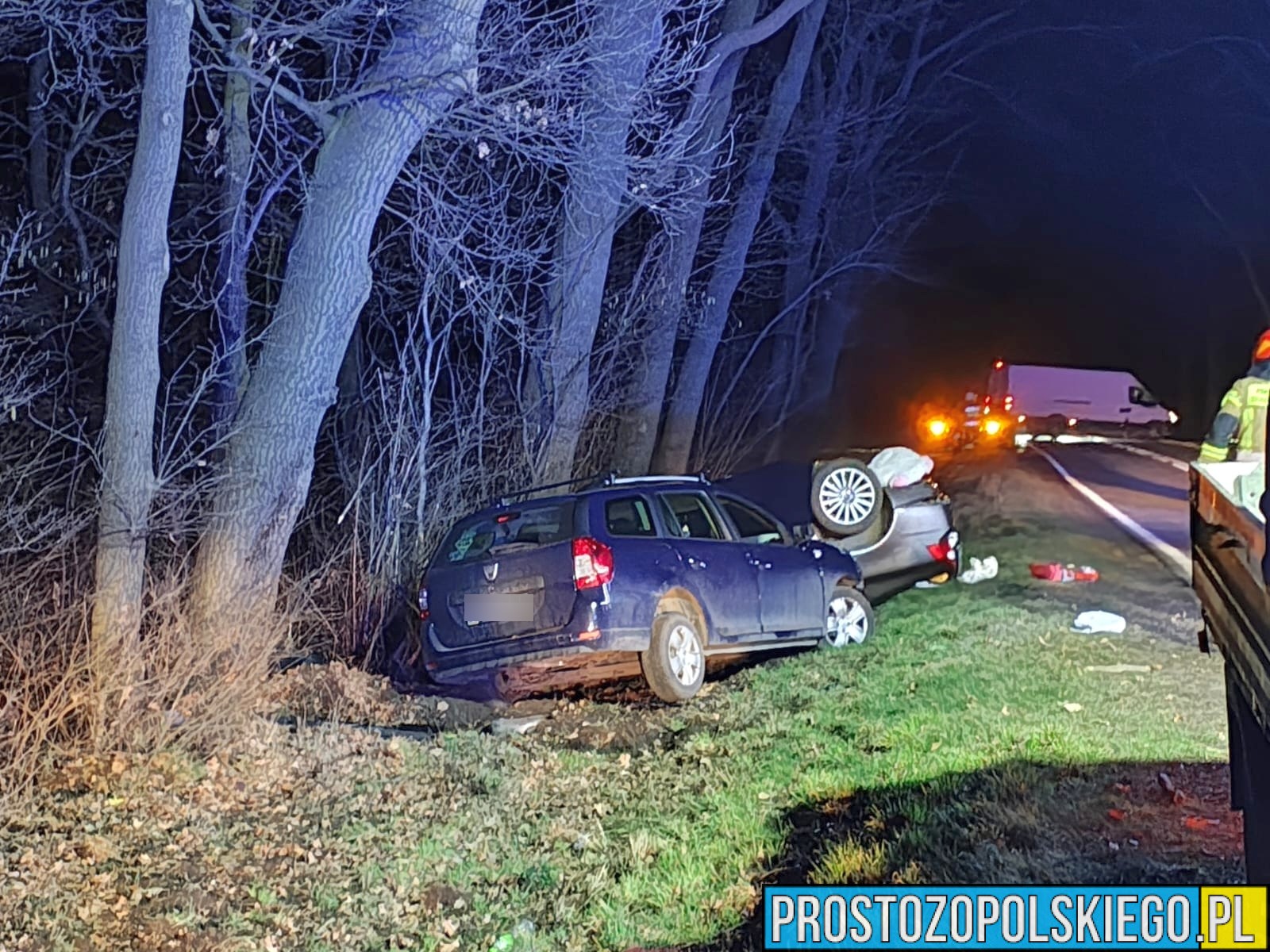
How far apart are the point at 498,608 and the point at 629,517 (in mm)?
1141

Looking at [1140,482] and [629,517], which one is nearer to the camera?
[629,517]

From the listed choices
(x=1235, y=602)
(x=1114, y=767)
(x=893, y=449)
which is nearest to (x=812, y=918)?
(x=1235, y=602)

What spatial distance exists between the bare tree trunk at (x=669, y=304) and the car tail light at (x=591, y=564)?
8229mm

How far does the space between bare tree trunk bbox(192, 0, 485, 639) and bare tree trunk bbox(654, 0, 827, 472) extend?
10.7 metres

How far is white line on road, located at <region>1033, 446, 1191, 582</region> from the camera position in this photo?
12.1 meters

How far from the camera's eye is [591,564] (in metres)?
8.72

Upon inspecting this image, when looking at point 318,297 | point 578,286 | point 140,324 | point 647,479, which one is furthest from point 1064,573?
point 140,324

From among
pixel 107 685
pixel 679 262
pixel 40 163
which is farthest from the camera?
pixel 679 262

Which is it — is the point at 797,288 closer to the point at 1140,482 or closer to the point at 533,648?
the point at 1140,482

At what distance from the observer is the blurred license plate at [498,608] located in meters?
8.91

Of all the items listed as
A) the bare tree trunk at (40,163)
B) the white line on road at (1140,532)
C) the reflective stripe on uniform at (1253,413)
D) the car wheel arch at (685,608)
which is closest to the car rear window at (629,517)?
the car wheel arch at (685,608)

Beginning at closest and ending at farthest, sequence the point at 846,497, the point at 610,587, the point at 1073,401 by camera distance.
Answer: the point at 610,587, the point at 846,497, the point at 1073,401

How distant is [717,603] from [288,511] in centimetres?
308

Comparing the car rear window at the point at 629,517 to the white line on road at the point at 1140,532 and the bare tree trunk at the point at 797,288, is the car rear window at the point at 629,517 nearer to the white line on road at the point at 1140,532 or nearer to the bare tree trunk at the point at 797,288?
the white line on road at the point at 1140,532
